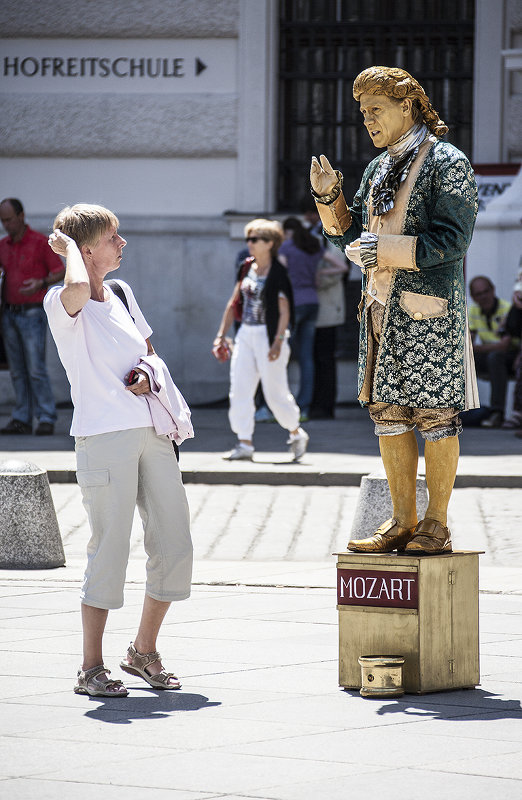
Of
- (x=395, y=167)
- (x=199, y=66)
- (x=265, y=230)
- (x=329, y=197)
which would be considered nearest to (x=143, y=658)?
(x=329, y=197)

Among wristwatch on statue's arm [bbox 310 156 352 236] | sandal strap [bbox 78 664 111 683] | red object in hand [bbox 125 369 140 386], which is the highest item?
wristwatch on statue's arm [bbox 310 156 352 236]

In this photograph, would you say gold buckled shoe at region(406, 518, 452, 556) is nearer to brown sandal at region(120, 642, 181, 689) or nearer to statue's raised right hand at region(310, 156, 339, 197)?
brown sandal at region(120, 642, 181, 689)

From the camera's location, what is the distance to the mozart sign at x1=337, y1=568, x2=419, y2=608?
17.2 feet

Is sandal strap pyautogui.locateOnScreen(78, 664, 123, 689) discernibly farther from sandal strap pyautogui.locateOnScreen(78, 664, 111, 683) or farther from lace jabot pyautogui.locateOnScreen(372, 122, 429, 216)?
lace jabot pyautogui.locateOnScreen(372, 122, 429, 216)

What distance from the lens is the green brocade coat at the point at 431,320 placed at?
5363 mm

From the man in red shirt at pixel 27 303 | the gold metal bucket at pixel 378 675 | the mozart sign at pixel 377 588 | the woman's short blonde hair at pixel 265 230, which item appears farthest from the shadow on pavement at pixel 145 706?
the man in red shirt at pixel 27 303

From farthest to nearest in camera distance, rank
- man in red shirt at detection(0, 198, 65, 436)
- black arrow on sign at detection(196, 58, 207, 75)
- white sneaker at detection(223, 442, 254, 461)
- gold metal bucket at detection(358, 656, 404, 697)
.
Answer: black arrow on sign at detection(196, 58, 207, 75) < man in red shirt at detection(0, 198, 65, 436) < white sneaker at detection(223, 442, 254, 461) < gold metal bucket at detection(358, 656, 404, 697)

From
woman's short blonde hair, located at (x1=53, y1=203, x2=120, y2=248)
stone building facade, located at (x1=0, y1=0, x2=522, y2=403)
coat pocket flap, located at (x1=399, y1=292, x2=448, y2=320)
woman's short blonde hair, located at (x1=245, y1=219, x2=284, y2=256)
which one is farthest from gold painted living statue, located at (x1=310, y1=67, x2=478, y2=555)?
stone building facade, located at (x1=0, y1=0, x2=522, y2=403)

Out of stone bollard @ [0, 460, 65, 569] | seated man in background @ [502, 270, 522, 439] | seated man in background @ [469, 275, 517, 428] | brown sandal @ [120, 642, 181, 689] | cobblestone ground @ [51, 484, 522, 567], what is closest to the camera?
brown sandal @ [120, 642, 181, 689]

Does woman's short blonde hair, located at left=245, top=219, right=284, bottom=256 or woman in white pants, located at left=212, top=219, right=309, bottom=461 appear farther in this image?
woman's short blonde hair, located at left=245, top=219, right=284, bottom=256

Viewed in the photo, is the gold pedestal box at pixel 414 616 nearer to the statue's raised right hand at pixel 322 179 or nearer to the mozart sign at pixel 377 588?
the mozart sign at pixel 377 588

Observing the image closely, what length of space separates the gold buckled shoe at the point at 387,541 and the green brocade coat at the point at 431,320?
45cm

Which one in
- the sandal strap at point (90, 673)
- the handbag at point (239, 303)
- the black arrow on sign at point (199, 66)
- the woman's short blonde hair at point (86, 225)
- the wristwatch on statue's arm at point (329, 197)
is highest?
the black arrow on sign at point (199, 66)

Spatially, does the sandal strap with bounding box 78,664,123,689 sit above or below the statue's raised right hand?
below
